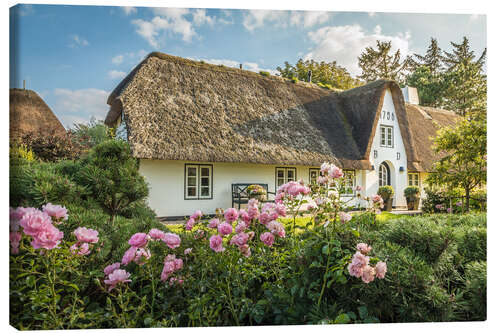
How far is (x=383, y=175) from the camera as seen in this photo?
7.04 m

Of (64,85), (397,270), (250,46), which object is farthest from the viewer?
(250,46)

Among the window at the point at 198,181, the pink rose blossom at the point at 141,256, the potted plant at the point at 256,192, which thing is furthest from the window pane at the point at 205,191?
the pink rose blossom at the point at 141,256

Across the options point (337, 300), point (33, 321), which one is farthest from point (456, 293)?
point (33, 321)

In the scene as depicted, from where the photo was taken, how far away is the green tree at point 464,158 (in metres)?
3.70

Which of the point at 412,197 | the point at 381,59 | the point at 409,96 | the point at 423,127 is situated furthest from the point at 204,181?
the point at 423,127

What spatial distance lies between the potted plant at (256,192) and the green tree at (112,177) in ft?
10.1

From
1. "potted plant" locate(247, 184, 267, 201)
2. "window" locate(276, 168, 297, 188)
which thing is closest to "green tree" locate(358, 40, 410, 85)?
"window" locate(276, 168, 297, 188)

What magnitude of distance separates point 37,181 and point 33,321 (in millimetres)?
861

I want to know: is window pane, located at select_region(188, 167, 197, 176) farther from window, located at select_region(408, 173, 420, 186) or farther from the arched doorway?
window, located at select_region(408, 173, 420, 186)

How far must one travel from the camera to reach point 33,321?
5.49ft

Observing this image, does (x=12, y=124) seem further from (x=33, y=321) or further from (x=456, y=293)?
(x=456, y=293)

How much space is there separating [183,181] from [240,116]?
201cm

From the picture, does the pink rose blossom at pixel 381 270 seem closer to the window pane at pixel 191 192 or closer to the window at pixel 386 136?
the window pane at pixel 191 192

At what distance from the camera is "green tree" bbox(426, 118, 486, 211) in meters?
3.70
